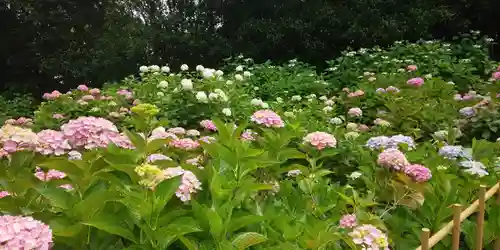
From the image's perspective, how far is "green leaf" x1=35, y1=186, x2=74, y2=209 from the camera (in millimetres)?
1173

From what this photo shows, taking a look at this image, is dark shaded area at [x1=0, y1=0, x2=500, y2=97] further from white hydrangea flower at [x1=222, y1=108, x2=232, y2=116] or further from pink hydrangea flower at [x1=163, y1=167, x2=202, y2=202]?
pink hydrangea flower at [x1=163, y1=167, x2=202, y2=202]

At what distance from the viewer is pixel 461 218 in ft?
5.52

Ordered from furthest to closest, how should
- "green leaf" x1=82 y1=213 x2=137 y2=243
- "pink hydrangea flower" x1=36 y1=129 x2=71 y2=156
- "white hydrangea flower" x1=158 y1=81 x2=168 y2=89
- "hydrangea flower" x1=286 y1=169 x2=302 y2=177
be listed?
"white hydrangea flower" x1=158 y1=81 x2=168 y2=89 < "hydrangea flower" x1=286 y1=169 x2=302 y2=177 < "pink hydrangea flower" x1=36 y1=129 x2=71 y2=156 < "green leaf" x1=82 y1=213 x2=137 y2=243

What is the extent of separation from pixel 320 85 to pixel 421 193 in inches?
151

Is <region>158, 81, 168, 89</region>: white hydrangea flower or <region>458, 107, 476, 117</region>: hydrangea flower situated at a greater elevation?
<region>158, 81, 168, 89</region>: white hydrangea flower

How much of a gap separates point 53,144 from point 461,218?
1.23 m

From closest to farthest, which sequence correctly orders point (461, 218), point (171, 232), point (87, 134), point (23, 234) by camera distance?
point (23, 234) → point (171, 232) → point (87, 134) → point (461, 218)

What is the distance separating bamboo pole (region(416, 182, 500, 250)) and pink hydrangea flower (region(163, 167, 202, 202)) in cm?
61

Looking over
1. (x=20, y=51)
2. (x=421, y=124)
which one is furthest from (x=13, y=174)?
(x=20, y=51)

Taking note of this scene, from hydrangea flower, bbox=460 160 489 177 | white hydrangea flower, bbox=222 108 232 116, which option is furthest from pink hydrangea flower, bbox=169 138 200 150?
white hydrangea flower, bbox=222 108 232 116

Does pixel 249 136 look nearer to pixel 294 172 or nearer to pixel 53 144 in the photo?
pixel 294 172

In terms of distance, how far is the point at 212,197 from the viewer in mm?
1299

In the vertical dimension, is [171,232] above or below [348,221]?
above

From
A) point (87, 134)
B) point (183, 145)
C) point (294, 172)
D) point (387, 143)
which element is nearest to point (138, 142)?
point (87, 134)
